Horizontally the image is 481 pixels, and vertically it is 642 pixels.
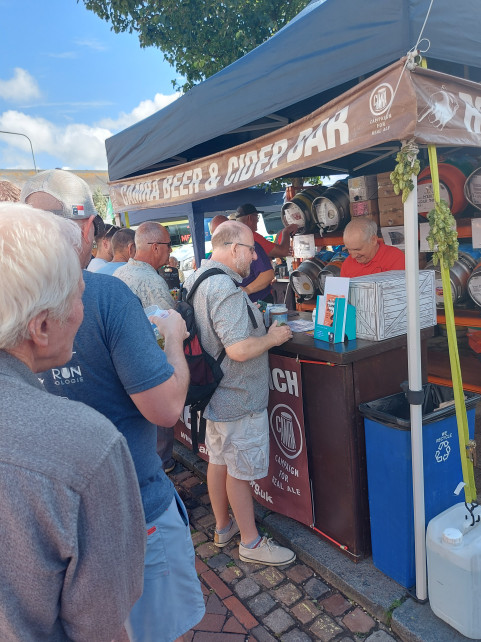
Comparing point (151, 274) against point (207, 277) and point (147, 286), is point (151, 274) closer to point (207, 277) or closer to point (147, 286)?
point (147, 286)

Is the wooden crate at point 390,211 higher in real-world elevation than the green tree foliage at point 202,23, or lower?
lower

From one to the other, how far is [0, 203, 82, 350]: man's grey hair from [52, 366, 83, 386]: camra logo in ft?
1.75

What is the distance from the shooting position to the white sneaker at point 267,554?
262cm

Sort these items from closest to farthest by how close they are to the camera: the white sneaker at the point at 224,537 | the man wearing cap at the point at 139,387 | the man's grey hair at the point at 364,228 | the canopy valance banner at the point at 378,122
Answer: the man wearing cap at the point at 139,387 < the canopy valance banner at the point at 378,122 < the white sneaker at the point at 224,537 < the man's grey hair at the point at 364,228

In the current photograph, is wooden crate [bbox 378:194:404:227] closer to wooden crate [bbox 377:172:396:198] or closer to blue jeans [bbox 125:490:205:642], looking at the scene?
wooden crate [bbox 377:172:396:198]

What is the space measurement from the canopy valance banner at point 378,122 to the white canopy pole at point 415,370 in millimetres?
249

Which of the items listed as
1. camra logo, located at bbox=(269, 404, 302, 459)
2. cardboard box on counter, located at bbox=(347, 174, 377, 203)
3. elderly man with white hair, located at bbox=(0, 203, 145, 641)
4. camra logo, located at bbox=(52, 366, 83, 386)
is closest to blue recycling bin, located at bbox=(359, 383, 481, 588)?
camra logo, located at bbox=(269, 404, 302, 459)

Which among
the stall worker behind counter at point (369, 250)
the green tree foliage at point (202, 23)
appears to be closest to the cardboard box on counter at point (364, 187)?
the stall worker behind counter at point (369, 250)

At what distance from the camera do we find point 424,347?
2686 mm

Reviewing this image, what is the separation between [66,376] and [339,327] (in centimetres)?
153

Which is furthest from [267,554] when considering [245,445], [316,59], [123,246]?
[123,246]

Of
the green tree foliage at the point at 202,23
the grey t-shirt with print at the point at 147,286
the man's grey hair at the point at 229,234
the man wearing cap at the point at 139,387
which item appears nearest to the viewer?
the man wearing cap at the point at 139,387

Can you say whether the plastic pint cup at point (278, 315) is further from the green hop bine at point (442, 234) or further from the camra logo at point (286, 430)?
the green hop bine at point (442, 234)

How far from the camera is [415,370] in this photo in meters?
2.02
